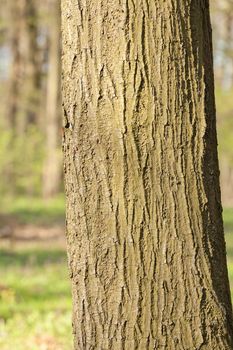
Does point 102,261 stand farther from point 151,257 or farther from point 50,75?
point 50,75

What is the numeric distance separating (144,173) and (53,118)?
738 inches

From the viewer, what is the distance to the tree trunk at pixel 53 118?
2195 cm

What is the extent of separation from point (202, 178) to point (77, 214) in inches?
21.1

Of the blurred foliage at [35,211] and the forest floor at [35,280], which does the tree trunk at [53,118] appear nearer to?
the blurred foliage at [35,211]

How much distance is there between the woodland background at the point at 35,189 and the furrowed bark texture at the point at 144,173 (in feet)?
8.03

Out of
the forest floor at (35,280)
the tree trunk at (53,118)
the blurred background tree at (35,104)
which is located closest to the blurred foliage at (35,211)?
the forest floor at (35,280)

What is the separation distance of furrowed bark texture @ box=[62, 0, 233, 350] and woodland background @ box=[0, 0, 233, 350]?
245 cm

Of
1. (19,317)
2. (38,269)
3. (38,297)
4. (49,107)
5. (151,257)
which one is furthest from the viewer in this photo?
(49,107)

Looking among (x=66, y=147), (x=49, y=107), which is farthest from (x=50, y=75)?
(x=66, y=147)

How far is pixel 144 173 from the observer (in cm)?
352

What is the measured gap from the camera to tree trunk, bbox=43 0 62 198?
864 inches

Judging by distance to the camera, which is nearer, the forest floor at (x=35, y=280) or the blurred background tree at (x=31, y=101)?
the forest floor at (x=35, y=280)

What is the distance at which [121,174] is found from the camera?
353 cm

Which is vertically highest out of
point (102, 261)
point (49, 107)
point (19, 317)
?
point (49, 107)
